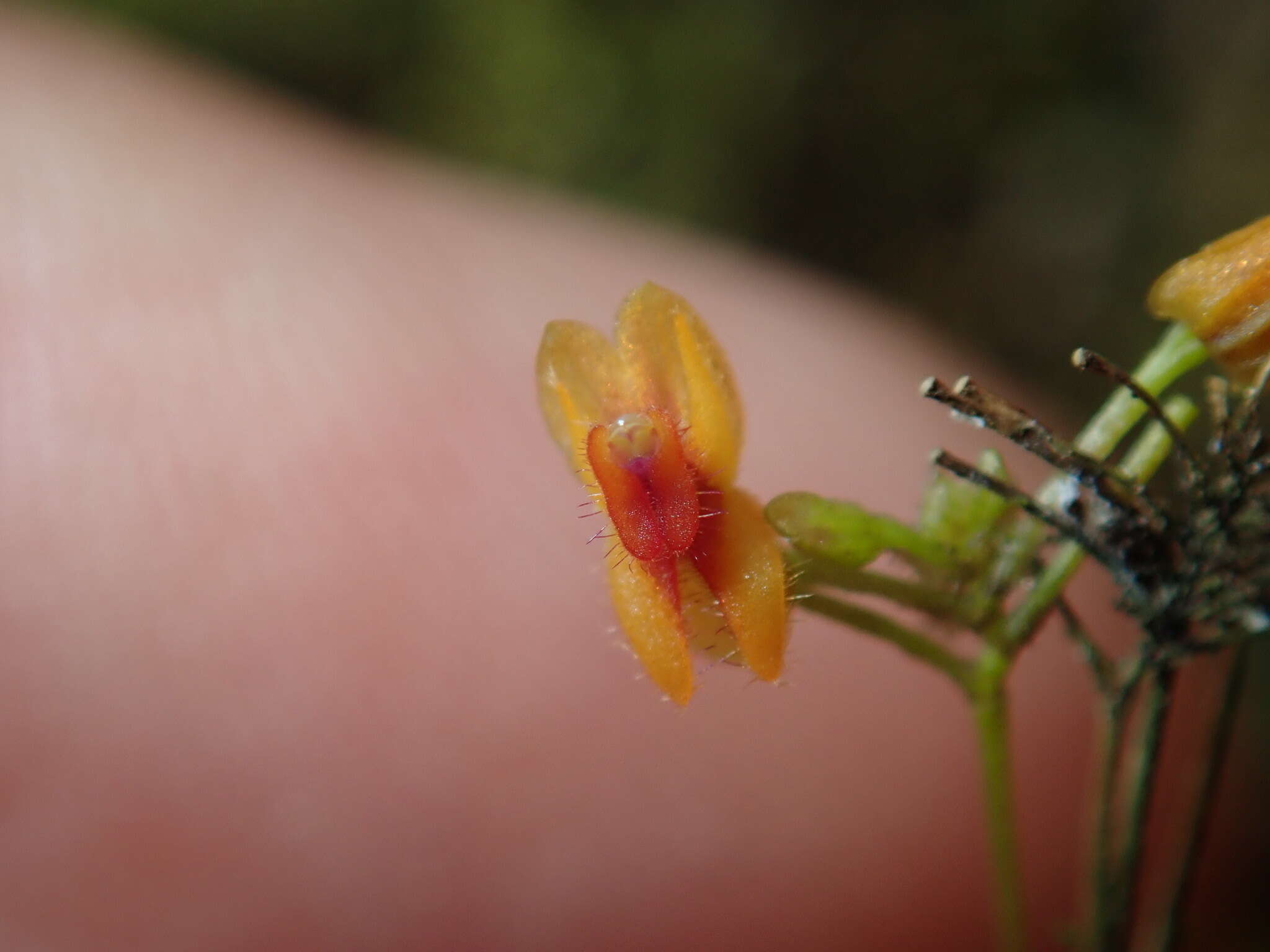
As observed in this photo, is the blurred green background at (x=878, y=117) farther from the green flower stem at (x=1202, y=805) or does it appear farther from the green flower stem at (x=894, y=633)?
the green flower stem at (x=894, y=633)

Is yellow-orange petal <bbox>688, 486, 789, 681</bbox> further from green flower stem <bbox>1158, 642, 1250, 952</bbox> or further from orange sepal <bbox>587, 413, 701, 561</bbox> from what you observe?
green flower stem <bbox>1158, 642, 1250, 952</bbox>

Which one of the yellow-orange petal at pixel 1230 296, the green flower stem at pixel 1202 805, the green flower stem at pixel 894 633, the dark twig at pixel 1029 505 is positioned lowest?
the green flower stem at pixel 1202 805

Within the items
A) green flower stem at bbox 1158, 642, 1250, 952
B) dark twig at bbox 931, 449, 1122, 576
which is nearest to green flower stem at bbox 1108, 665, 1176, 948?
green flower stem at bbox 1158, 642, 1250, 952

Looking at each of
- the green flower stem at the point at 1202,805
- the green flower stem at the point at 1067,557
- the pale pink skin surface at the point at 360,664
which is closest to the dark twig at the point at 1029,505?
the green flower stem at the point at 1067,557

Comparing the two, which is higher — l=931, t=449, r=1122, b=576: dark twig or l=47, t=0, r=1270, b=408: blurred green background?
l=47, t=0, r=1270, b=408: blurred green background

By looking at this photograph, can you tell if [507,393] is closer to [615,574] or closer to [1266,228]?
[615,574]
